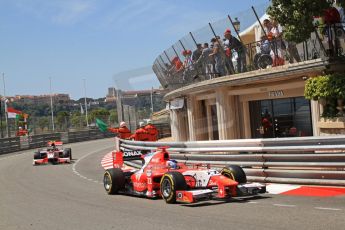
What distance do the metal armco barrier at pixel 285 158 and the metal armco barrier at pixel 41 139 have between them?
89.1ft

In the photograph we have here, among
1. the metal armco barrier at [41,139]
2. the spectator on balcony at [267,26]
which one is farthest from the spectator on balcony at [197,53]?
the metal armco barrier at [41,139]

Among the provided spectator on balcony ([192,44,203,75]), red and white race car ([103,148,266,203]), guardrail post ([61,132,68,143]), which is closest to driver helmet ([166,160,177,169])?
red and white race car ([103,148,266,203])

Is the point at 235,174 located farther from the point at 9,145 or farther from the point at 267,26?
the point at 9,145

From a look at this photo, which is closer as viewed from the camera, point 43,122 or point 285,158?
point 285,158

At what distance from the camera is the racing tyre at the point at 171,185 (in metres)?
9.99

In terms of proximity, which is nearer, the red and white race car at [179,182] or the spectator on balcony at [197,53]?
the red and white race car at [179,182]

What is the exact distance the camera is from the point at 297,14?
41.3 feet

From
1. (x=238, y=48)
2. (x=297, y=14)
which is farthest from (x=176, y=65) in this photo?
(x=297, y=14)

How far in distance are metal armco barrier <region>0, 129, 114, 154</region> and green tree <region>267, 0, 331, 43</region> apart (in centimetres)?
2843

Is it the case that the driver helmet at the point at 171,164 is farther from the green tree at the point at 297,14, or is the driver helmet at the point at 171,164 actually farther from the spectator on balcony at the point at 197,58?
the spectator on balcony at the point at 197,58

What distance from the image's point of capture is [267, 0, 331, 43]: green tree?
1262 cm

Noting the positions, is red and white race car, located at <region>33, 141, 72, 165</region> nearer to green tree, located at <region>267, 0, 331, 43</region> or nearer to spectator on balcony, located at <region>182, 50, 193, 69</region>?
spectator on balcony, located at <region>182, 50, 193, 69</region>

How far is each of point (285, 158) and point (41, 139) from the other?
116ft

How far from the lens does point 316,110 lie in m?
14.9
